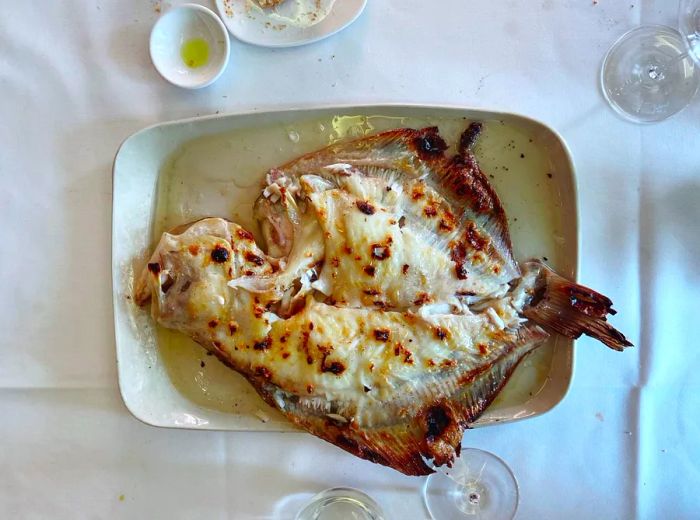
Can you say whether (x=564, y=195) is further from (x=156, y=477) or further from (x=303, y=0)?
(x=156, y=477)

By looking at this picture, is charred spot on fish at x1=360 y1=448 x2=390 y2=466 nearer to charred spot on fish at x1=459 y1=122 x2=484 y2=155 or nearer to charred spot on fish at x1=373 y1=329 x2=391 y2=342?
charred spot on fish at x1=373 y1=329 x2=391 y2=342

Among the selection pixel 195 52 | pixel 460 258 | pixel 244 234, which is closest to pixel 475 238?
pixel 460 258

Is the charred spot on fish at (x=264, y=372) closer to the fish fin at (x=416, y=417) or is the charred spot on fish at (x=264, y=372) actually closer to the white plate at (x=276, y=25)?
the fish fin at (x=416, y=417)

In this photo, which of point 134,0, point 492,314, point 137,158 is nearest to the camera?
point 492,314

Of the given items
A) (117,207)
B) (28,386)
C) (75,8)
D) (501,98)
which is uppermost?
(75,8)

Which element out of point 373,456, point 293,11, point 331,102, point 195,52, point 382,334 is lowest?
point 373,456

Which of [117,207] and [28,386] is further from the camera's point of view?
[28,386]

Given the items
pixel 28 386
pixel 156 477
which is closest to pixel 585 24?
pixel 156 477

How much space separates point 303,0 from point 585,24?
855 millimetres

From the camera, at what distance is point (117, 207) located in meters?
1.68

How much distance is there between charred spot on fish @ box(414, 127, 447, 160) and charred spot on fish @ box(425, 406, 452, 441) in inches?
27.0

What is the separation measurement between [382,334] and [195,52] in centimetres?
100

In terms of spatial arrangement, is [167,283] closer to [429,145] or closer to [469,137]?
[429,145]

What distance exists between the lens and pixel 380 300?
1583mm
